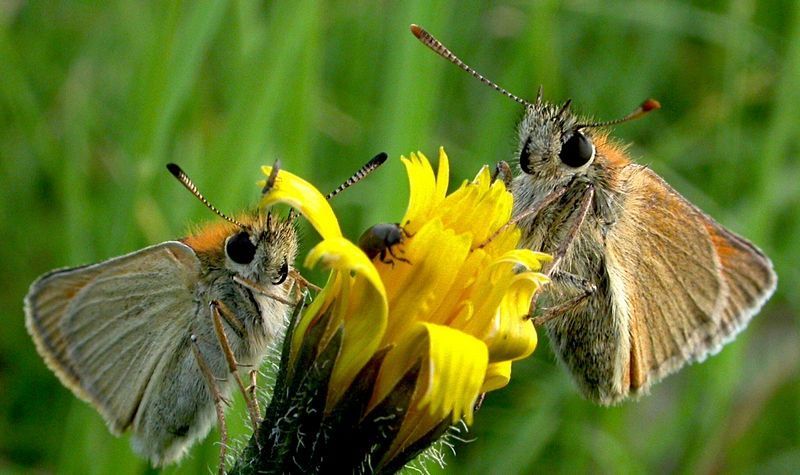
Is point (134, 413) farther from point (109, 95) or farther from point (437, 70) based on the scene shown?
point (109, 95)

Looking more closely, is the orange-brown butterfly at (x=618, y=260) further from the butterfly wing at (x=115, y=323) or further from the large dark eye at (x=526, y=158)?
the butterfly wing at (x=115, y=323)

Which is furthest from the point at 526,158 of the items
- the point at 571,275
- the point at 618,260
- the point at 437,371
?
the point at 437,371

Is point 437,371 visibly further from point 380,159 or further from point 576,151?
point 576,151

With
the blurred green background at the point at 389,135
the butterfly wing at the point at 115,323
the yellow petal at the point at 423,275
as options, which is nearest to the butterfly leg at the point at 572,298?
the blurred green background at the point at 389,135

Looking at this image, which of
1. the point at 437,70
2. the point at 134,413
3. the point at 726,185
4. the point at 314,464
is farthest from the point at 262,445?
the point at 726,185

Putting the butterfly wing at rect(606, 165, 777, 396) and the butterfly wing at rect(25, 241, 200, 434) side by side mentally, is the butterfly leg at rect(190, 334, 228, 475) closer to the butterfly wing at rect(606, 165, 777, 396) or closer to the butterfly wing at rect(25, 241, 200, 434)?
the butterfly wing at rect(25, 241, 200, 434)
